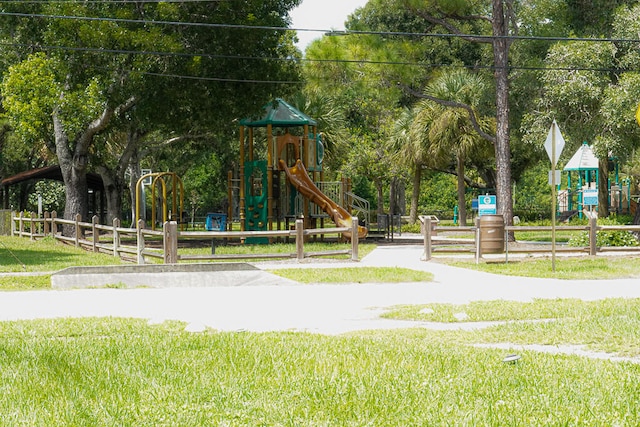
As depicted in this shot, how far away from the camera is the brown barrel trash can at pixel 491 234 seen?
73.8 feet

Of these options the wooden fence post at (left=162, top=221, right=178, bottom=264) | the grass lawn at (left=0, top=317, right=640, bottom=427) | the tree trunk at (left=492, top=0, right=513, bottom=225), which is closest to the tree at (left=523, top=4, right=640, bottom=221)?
the tree trunk at (left=492, top=0, right=513, bottom=225)

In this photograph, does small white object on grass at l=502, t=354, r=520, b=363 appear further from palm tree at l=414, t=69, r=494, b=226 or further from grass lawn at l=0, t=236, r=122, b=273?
palm tree at l=414, t=69, r=494, b=226

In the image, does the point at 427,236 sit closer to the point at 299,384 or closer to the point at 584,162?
the point at 299,384

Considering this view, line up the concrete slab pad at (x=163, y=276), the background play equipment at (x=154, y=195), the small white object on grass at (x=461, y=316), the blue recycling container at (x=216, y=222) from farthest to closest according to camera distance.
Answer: the blue recycling container at (x=216, y=222) → the background play equipment at (x=154, y=195) → the concrete slab pad at (x=163, y=276) → the small white object on grass at (x=461, y=316)

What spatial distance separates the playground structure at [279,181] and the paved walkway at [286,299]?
13927 millimetres

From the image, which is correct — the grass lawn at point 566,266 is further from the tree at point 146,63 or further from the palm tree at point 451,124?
the palm tree at point 451,124

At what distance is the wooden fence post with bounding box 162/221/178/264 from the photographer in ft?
69.1

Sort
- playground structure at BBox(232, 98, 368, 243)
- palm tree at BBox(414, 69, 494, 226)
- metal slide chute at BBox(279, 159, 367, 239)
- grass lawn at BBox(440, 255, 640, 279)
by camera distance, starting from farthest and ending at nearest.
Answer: palm tree at BBox(414, 69, 494, 226) < playground structure at BBox(232, 98, 368, 243) < metal slide chute at BBox(279, 159, 367, 239) < grass lawn at BBox(440, 255, 640, 279)

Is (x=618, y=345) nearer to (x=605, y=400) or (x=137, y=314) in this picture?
(x=605, y=400)

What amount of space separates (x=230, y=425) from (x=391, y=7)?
25.3 m

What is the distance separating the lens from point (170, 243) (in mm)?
21109

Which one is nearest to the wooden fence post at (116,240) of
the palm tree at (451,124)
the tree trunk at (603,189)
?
the palm tree at (451,124)

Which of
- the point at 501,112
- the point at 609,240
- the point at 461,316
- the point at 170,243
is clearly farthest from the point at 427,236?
the point at 461,316

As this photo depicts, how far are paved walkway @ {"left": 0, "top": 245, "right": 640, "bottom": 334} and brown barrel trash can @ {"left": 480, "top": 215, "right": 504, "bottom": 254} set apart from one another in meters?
3.75
